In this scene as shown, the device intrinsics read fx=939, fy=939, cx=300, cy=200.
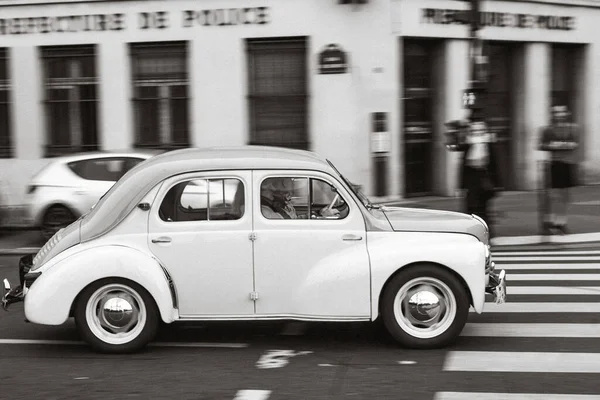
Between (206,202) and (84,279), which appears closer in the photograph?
(84,279)

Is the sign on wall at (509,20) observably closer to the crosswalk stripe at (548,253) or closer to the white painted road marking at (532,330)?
the crosswalk stripe at (548,253)

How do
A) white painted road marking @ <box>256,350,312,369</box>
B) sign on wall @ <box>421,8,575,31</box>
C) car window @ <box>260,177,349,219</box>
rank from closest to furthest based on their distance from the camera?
1. white painted road marking @ <box>256,350,312,369</box>
2. car window @ <box>260,177,349,219</box>
3. sign on wall @ <box>421,8,575,31</box>

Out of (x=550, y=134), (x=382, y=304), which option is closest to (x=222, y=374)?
(x=382, y=304)

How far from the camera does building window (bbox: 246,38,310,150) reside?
19.4m

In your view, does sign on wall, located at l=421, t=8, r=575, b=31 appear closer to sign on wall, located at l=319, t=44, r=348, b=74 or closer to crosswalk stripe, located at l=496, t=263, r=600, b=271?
sign on wall, located at l=319, t=44, r=348, b=74

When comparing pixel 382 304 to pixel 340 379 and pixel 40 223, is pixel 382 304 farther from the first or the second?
pixel 40 223

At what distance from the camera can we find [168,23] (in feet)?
63.7

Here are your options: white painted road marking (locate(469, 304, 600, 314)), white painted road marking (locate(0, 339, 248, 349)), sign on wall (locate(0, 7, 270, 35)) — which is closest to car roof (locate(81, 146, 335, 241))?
white painted road marking (locate(0, 339, 248, 349))

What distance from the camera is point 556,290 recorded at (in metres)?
10.1

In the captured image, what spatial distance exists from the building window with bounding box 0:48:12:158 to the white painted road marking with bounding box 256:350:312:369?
1424cm

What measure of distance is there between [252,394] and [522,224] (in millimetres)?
10379

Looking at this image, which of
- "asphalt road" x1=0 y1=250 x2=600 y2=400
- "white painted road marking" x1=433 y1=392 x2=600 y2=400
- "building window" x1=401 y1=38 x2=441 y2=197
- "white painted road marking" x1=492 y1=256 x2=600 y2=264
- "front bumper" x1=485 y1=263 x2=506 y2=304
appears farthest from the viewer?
"building window" x1=401 y1=38 x2=441 y2=197

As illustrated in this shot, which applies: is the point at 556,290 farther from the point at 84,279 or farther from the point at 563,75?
the point at 563,75

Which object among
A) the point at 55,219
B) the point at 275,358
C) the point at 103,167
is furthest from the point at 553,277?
the point at 55,219
